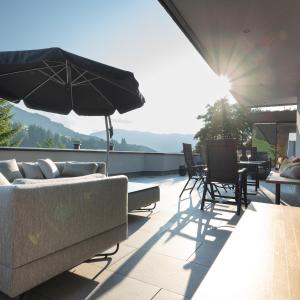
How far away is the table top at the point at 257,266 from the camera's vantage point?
0.84 m

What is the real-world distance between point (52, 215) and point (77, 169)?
9.85 ft

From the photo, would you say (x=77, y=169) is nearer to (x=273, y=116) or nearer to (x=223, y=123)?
(x=273, y=116)

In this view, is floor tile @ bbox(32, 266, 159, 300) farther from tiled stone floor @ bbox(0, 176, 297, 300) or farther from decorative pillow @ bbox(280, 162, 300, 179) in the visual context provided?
decorative pillow @ bbox(280, 162, 300, 179)

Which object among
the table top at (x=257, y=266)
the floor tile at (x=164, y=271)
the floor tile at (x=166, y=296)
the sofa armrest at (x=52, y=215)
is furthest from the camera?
the floor tile at (x=164, y=271)

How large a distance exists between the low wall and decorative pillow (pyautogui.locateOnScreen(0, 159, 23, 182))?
218 cm

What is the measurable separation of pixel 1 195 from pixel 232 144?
3.40m

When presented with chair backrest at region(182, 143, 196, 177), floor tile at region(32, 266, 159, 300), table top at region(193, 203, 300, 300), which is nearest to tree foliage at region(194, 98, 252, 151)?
chair backrest at region(182, 143, 196, 177)

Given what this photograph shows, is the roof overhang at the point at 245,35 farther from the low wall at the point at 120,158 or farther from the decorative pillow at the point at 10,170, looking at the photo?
the low wall at the point at 120,158

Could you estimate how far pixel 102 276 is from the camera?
199 cm

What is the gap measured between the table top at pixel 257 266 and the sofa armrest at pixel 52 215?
104cm

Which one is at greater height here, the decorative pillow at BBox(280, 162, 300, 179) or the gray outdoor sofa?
the decorative pillow at BBox(280, 162, 300, 179)

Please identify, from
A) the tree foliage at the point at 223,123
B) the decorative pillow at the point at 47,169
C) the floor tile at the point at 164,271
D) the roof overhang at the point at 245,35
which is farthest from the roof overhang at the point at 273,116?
the floor tile at the point at 164,271

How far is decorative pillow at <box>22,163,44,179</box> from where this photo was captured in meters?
4.03

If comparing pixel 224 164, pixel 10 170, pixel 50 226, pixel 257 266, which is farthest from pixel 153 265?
pixel 10 170
